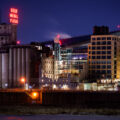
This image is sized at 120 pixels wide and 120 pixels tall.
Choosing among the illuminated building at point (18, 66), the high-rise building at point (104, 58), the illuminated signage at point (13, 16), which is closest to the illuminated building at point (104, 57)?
the high-rise building at point (104, 58)

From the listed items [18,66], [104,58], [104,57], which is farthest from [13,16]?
[104,58]

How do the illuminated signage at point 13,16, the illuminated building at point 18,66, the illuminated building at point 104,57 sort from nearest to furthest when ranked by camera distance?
the illuminated building at point 18,66 < the illuminated building at point 104,57 < the illuminated signage at point 13,16

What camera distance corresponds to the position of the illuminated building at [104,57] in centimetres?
11469

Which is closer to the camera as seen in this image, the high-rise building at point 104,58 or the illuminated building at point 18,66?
the illuminated building at point 18,66

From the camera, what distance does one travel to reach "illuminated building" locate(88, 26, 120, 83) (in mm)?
114688

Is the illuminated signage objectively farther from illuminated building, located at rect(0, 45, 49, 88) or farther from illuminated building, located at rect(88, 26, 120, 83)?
illuminated building, located at rect(88, 26, 120, 83)

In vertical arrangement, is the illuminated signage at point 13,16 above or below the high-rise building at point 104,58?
above

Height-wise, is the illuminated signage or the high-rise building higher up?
the illuminated signage

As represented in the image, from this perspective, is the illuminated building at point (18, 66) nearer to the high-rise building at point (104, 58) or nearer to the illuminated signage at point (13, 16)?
the illuminated signage at point (13, 16)

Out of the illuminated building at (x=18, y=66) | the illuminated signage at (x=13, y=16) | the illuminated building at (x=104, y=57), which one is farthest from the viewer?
the illuminated signage at (x=13, y=16)

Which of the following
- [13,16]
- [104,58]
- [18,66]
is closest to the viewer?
[18,66]

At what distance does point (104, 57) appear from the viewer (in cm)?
→ 11531

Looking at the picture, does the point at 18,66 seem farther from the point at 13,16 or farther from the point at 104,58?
the point at 104,58

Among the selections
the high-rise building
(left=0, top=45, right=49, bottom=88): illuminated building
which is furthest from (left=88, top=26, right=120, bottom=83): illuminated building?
(left=0, top=45, right=49, bottom=88): illuminated building
